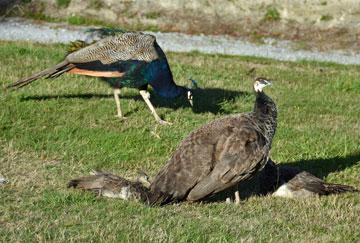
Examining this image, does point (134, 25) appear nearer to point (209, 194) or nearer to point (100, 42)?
point (100, 42)

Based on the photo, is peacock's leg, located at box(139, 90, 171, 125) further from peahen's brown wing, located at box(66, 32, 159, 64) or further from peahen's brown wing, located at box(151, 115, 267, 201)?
peahen's brown wing, located at box(151, 115, 267, 201)

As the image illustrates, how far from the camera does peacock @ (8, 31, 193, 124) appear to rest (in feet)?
35.5

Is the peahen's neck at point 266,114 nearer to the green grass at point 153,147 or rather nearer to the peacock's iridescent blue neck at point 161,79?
the green grass at point 153,147

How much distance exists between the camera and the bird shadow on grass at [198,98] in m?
11.8

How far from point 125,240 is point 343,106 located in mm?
7581

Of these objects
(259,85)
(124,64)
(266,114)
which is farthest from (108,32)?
(266,114)

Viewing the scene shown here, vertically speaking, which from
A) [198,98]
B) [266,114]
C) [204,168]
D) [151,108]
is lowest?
[198,98]

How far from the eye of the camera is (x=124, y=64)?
10.8 m

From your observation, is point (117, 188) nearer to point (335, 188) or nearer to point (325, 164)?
point (335, 188)

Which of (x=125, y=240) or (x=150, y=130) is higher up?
(x=125, y=240)

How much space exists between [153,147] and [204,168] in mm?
2296

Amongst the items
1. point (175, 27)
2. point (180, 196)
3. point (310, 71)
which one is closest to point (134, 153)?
point (180, 196)

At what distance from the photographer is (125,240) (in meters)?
6.08

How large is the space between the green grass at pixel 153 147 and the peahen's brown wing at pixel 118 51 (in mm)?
791
